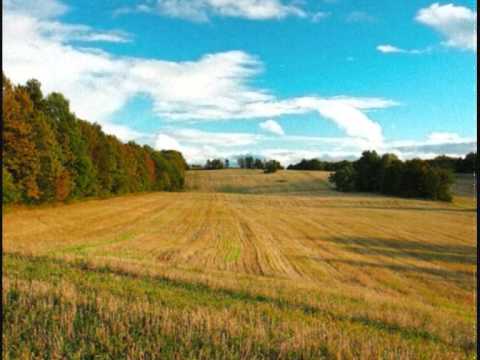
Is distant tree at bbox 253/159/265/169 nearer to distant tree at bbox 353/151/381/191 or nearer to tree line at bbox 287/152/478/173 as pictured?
tree line at bbox 287/152/478/173

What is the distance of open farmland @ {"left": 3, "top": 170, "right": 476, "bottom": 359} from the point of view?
17.2 feet

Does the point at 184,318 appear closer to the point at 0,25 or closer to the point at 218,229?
the point at 0,25

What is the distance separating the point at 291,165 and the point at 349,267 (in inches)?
4908

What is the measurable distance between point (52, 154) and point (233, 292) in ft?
115

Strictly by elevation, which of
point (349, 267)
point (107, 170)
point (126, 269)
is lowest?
point (349, 267)

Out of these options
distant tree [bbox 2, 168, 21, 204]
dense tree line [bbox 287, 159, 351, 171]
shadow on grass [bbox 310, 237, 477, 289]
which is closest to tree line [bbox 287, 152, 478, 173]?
dense tree line [bbox 287, 159, 351, 171]

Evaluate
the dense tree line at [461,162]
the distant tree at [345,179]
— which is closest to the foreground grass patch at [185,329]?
the distant tree at [345,179]

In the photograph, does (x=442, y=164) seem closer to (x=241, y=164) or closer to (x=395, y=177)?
(x=395, y=177)

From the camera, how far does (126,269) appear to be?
11289mm

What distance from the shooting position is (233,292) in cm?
947

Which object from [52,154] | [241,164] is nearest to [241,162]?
[241,164]

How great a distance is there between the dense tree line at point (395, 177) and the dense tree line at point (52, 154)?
169 feet

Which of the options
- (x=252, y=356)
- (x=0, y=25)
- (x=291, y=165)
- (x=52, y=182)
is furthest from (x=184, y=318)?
(x=291, y=165)

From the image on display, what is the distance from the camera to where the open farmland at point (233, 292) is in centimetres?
525
